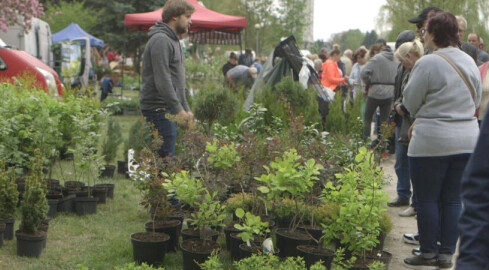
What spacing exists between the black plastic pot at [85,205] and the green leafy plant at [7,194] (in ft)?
3.20

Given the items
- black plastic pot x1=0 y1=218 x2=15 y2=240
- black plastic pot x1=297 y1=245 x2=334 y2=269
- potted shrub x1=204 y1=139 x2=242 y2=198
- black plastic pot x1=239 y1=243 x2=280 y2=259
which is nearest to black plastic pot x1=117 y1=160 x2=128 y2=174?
black plastic pot x1=0 y1=218 x2=15 y2=240

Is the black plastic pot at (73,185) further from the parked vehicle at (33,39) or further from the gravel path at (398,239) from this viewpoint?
the parked vehicle at (33,39)

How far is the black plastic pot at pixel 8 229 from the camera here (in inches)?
188

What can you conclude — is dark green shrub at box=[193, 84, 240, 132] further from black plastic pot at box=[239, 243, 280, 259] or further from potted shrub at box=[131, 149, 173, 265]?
black plastic pot at box=[239, 243, 280, 259]

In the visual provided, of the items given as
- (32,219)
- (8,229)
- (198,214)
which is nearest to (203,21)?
(8,229)

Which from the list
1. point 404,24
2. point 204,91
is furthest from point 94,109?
point 404,24

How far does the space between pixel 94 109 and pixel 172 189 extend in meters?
3.52

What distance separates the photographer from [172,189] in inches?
154

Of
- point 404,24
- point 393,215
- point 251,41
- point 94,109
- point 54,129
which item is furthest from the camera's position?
point 251,41

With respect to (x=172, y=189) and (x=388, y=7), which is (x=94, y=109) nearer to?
(x=172, y=189)

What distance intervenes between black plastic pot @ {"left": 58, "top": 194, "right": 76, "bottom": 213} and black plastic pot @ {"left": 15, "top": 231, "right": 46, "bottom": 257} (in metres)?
1.24

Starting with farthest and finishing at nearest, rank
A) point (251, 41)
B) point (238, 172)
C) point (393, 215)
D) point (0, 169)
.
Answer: point (251, 41), point (393, 215), point (0, 169), point (238, 172)

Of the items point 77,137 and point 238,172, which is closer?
point 238,172

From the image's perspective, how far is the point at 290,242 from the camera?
448cm
